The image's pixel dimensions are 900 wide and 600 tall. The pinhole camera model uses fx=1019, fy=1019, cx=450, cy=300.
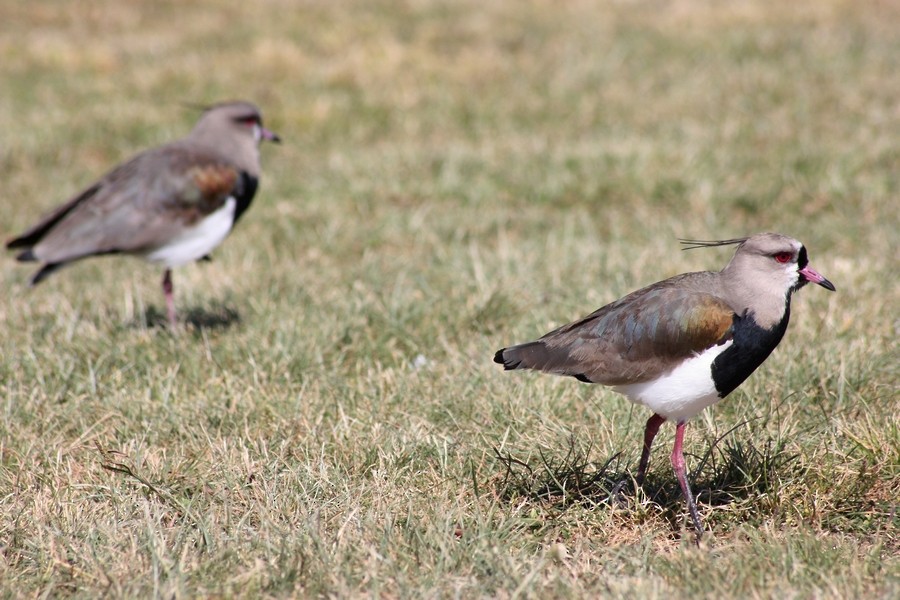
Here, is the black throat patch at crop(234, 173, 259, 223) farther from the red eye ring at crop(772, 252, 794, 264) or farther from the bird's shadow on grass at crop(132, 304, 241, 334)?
the red eye ring at crop(772, 252, 794, 264)

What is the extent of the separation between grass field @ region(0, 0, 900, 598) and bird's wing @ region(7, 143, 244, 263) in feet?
1.52

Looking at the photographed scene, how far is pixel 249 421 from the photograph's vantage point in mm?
4875

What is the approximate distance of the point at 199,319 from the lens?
6.56 metres

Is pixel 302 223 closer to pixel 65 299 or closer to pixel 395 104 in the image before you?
pixel 65 299

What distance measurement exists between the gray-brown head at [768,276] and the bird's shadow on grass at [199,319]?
330 centimetres

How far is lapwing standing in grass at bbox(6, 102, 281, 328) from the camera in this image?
6.37 metres

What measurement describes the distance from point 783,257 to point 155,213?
3.99 meters

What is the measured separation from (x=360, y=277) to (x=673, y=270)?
214cm

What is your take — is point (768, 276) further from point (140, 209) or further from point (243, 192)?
point (140, 209)

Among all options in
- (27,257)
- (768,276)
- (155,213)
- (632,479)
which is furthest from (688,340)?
(27,257)

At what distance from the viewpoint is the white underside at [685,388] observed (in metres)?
3.81

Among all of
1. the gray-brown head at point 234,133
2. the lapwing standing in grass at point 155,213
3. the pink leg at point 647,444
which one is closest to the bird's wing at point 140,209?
the lapwing standing in grass at point 155,213

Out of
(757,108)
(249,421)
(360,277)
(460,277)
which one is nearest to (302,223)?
(360,277)

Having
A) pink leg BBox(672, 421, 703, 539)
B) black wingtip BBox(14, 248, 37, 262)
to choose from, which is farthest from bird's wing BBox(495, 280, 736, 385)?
black wingtip BBox(14, 248, 37, 262)
